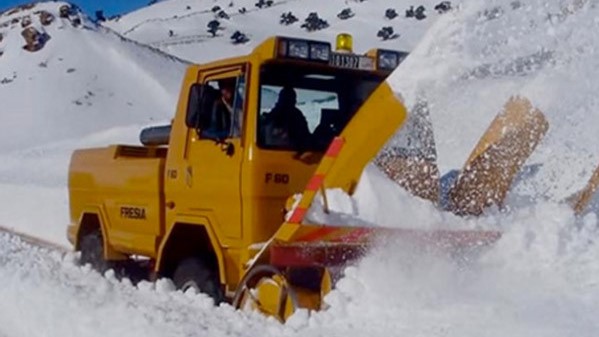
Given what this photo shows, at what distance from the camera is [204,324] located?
19.4ft

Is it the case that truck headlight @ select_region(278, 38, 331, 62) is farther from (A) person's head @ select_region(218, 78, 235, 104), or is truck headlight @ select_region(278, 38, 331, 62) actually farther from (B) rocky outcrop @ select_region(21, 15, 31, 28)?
(B) rocky outcrop @ select_region(21, 15, 31, 28)

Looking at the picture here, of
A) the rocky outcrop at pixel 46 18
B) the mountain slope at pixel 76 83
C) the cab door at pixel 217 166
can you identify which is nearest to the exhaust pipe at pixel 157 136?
the cab door at pixel 217 166

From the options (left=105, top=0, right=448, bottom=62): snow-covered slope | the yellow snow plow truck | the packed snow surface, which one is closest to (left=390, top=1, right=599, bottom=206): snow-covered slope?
the packed snow surface

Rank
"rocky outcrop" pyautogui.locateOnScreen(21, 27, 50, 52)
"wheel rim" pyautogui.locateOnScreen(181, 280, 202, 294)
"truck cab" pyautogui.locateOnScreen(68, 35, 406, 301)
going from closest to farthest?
"truck cab" pyautogui.locateOnScreen(68, 35, 406, 301) → "wheel rim" pyautogui.locateOnScreen(181, 280, 202, 294) → "rocky outcrop" pyautogui.locateOnScreen(21, 27, 50, 52)

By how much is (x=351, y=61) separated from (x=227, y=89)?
901 millimetres

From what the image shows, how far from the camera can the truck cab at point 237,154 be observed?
21.8ft

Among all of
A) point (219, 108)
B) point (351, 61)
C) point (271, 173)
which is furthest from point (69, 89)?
point (271, 173)

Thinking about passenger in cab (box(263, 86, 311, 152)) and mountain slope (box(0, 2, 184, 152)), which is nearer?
passenger in cab (box(263, 86, 311, 152))

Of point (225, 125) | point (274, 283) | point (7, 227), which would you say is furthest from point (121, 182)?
point (7, 227)

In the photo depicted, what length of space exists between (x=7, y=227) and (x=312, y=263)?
31.7 feet

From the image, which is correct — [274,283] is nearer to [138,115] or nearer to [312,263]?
[312,263]

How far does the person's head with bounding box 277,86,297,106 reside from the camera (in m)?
6.83

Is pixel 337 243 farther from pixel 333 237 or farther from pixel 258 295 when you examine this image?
pixel 258 295

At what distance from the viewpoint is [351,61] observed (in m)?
7.14
